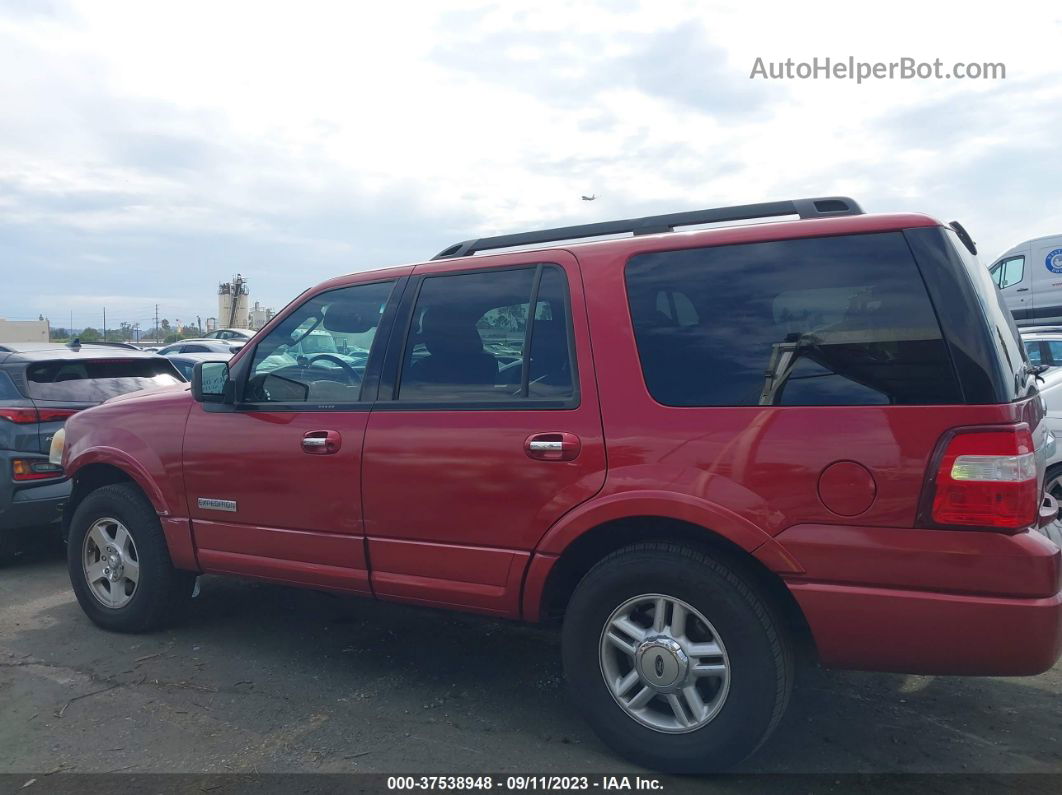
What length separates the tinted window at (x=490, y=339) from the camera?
11.6 ft

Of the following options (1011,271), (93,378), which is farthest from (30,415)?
(1011,271)

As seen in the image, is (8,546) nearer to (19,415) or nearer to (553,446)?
(19,415)

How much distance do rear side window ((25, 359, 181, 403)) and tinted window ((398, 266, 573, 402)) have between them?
403 cm

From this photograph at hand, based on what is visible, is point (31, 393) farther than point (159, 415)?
Yes

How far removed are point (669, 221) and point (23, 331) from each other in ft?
163

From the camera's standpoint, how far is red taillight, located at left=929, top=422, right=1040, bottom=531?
8.77ft

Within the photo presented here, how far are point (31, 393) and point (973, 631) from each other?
638cm

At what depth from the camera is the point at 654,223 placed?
3.59m

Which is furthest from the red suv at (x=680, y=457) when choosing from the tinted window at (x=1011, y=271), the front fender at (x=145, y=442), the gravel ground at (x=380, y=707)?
the tinted window at (x=1011, y=271)

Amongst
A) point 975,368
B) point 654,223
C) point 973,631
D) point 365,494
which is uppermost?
point 654,223

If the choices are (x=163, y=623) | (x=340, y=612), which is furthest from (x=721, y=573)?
(x=163, y=623)

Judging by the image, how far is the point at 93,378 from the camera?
6.89 m

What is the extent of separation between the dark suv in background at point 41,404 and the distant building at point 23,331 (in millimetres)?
40864

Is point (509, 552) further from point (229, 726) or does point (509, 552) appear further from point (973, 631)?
point (973, 631)
